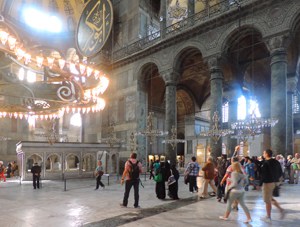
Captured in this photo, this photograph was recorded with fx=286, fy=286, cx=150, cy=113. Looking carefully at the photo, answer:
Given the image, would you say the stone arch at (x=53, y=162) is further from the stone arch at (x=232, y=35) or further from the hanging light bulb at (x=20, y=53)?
the stone arch at (x=232, y=35)

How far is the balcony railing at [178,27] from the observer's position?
16859 mm

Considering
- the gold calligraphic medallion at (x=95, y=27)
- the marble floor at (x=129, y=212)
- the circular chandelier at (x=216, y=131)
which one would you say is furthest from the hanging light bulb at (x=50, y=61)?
the circular chandelier at (x=216, y=131)

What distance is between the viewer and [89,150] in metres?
19.2

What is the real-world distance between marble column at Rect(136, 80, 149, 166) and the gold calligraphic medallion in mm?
5408

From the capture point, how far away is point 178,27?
19375 millimetres

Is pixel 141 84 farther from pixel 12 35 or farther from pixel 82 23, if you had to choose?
pixel 12 35

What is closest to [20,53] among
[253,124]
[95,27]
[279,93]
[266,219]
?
[266,219]

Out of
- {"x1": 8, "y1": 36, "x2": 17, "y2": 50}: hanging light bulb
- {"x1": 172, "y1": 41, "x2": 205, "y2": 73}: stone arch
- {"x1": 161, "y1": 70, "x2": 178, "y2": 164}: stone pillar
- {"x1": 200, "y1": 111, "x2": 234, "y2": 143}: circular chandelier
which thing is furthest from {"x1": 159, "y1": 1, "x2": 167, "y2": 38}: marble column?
{"x1": 8, "y1": 36, "x2": 17, "y2": 50}: hanging light bulb

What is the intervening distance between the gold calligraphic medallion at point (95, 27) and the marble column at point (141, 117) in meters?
5.41

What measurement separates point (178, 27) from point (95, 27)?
555 centimetres

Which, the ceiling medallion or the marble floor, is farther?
the ceiling medallion

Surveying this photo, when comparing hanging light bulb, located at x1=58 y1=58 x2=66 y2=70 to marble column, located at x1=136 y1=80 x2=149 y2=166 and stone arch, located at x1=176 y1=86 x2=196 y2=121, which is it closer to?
marble column, located at x1=136 y1=80 x2=149 y2=166

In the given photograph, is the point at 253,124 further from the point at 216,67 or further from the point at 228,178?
the point at 228,178

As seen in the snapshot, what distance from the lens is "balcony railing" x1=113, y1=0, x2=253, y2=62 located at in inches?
664
